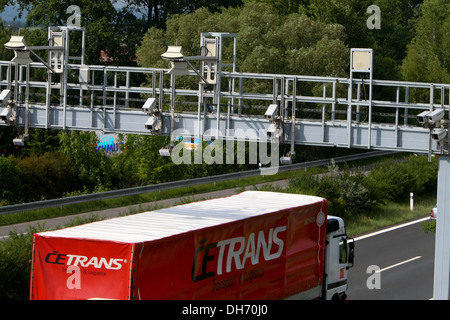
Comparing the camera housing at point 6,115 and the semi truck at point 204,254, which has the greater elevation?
the camera housing at point 6,115

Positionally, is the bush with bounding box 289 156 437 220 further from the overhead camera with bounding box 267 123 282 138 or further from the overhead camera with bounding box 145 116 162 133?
the overhead camera with bounding box 145 116 162 133

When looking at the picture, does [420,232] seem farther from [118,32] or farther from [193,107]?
[118,32]

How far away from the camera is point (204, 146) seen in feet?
139

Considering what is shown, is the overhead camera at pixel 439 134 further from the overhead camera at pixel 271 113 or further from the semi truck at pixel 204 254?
the overhead camera at pixel 271 113

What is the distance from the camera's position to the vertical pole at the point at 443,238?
57.6ft

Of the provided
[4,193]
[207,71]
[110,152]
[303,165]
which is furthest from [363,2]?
[207,71]

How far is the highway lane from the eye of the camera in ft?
74.4

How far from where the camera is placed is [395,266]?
86.0 ft

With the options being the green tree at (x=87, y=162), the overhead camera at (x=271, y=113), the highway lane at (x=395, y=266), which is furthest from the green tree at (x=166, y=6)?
the overhead camera at (x=271, y=113)

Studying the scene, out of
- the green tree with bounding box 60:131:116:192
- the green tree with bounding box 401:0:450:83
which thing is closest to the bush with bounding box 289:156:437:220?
the green tree with bounding box 60:131:116:192

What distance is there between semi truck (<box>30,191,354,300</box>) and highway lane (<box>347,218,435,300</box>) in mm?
4776

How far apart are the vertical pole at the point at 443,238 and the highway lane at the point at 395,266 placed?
4388mm

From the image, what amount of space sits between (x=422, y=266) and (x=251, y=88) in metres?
18.7

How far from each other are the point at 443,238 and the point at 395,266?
8.81 metres
